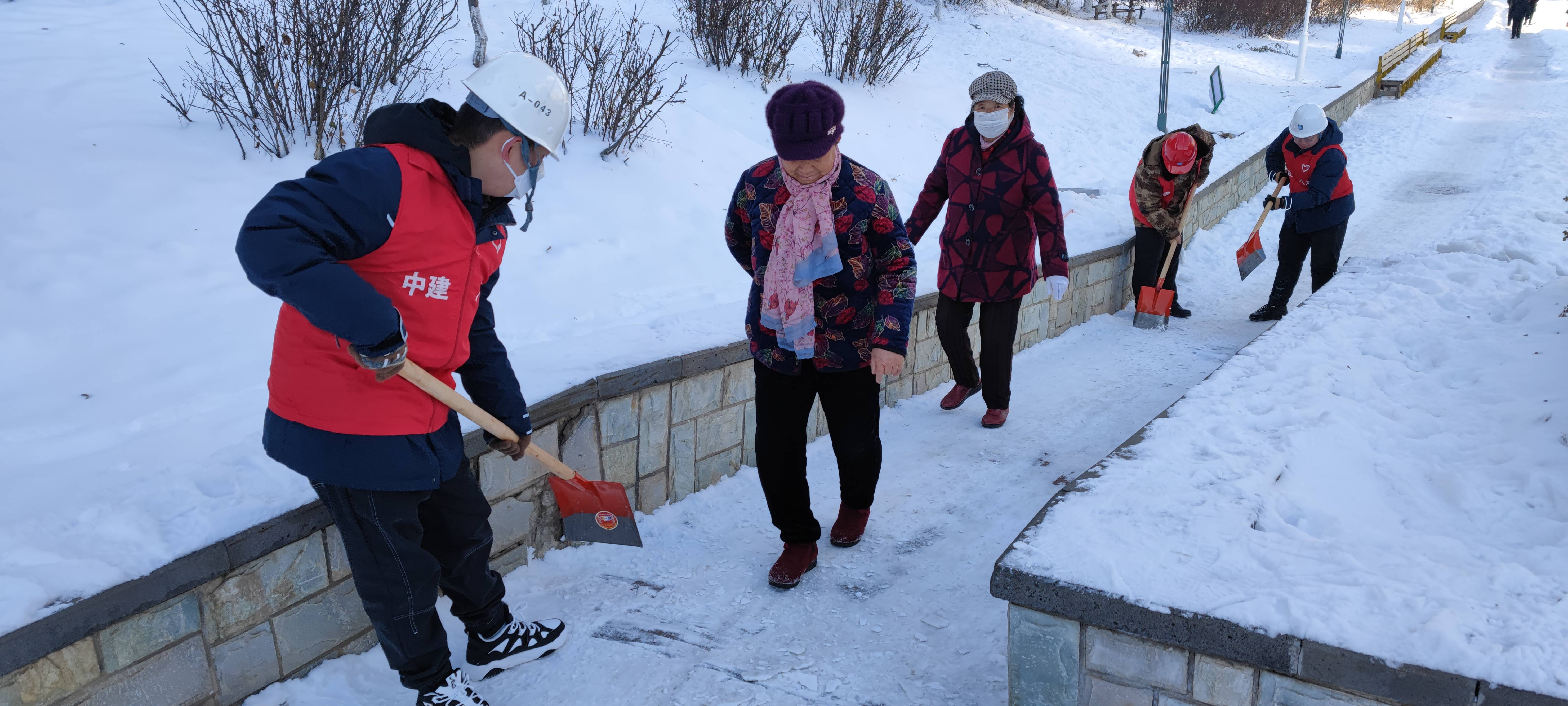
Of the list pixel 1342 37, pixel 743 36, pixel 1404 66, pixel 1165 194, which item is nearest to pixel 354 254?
pixel 1165 194

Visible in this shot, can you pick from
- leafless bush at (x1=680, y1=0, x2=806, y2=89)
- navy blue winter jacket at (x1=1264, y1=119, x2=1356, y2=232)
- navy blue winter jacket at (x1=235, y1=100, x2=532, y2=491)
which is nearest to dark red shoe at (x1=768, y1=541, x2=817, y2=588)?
navy blue winter jacket at (x1=235, y1=100, x2=532, y2=491)

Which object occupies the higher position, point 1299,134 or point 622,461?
point 1299,134

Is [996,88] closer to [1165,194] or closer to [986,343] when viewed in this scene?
[986,343]

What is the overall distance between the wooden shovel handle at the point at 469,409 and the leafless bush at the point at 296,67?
3.50m

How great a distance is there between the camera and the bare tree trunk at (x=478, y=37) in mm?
7332

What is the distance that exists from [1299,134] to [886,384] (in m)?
3.25

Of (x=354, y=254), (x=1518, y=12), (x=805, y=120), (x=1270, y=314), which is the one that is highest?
(x=805, y=120)

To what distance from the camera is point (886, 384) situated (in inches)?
175

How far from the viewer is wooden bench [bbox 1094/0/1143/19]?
23953 mm

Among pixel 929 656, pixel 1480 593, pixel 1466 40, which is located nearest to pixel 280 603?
pixel 929 656

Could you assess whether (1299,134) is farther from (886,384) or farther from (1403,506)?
(1403,506)

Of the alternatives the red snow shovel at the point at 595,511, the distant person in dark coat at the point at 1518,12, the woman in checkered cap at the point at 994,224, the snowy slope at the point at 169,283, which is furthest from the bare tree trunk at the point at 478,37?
the distant person in dark coat at the point at 1518,12

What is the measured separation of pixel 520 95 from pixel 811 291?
38.4 inches

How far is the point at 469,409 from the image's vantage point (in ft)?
6.71
